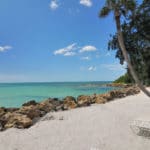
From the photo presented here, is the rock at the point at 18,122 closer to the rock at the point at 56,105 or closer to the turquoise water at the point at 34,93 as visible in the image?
the rock at the point at 56,105

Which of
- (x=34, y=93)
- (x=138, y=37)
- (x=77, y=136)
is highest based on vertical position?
(x=138, y=37)

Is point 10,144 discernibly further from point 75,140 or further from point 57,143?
point 75,140

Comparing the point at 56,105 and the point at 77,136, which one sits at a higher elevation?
the point at 56,105

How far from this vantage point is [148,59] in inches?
511

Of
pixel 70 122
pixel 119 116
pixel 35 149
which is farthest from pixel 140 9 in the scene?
pixel 35 149

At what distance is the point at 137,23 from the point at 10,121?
21.7ft

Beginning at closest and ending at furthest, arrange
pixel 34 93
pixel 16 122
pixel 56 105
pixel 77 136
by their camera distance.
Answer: pixel 77 136
pixel 16 122
pixel 56 105
pixel 34 93

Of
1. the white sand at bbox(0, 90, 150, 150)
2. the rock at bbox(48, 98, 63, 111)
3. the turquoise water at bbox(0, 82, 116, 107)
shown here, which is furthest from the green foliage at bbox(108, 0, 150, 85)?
the turquoise water at bbox(0, 82, 116, 107)

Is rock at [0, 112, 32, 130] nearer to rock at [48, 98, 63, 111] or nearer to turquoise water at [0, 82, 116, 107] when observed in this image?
rock at [48, 98, 63, 111]

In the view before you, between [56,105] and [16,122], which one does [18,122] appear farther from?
[56,105]

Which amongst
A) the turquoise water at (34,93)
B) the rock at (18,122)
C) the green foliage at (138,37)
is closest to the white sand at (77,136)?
the rock at (18,122)

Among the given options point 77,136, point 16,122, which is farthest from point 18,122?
point 77,136

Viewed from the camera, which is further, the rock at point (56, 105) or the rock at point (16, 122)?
the rock at point (56, 105)

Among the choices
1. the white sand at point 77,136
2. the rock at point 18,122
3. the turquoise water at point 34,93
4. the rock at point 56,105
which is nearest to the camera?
the white sand at point 77,136
